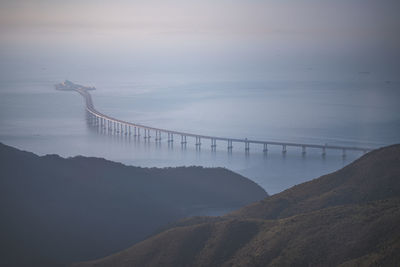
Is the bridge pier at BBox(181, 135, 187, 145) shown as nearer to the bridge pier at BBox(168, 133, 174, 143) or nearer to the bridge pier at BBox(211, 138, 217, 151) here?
the bridge pier at BBox(168, 133, 174, 143)

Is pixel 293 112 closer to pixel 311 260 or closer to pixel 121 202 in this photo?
pixel 121 202

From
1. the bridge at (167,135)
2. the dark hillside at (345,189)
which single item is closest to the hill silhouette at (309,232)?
the dark hillside at (345,189)

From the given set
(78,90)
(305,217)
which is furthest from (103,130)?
(305,217)

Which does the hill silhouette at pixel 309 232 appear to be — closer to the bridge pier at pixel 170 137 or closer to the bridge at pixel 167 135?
the bridge at pixel 167 135

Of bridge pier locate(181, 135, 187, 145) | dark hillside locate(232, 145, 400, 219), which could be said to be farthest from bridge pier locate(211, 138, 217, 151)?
dark hillside locate(232, 145, 400, 219)

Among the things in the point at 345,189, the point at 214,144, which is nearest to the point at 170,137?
the point at 214,144

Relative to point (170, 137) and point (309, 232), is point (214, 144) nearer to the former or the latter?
point (170, 137)
